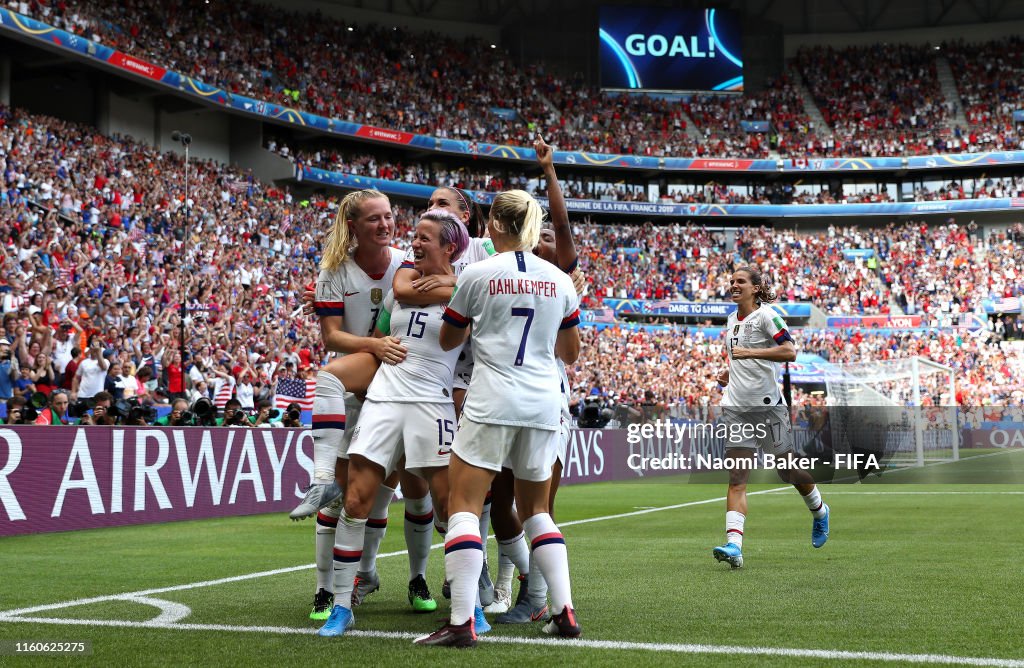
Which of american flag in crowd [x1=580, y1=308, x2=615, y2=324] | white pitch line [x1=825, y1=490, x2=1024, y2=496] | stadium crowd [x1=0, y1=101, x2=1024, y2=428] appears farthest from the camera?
american flag in crowd [x1=580, y1=308, x2=615, y2=324]

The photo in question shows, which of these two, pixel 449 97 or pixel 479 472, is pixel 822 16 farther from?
pixel 479 472

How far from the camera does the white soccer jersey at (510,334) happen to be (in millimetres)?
4746

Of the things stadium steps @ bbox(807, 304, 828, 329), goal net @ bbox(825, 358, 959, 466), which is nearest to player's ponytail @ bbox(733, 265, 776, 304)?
goal net @ bbox(825, 358, 959, 466)

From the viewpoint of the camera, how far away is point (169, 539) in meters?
10.4

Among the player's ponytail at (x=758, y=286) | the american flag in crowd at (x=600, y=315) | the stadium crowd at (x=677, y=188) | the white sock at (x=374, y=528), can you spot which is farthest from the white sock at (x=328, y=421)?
the stadium crowd at (x=677, y=188)

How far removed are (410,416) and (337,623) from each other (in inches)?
40.7

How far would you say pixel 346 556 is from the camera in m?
5.15

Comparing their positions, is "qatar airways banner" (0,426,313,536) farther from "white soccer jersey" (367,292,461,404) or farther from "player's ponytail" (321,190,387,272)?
"white soccer jersey" (367,292,461,404)

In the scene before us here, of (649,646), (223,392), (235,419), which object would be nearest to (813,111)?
(223,392)

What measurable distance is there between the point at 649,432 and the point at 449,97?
33545mm

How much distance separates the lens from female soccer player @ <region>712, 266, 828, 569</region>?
331 inches

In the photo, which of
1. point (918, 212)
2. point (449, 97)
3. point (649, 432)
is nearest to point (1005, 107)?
point (918, 212)

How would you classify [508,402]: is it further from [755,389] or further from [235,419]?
[235,419]

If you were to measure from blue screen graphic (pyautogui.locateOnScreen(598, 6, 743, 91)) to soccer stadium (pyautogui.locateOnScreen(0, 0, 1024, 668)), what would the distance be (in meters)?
0.20
